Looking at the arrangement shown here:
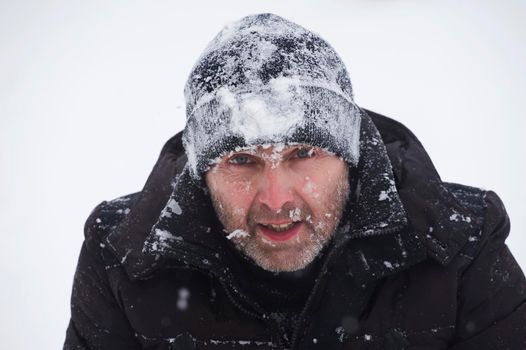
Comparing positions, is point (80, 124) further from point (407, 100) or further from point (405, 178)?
point (405, 178)

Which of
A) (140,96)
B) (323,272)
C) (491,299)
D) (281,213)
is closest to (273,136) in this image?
(281,213)

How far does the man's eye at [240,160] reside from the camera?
1.69 meters

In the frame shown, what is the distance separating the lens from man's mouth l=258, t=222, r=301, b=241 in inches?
67.5

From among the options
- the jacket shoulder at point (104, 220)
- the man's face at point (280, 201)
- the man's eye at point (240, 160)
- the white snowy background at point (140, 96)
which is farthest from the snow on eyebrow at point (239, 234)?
the white snowy background at point (140, 96)

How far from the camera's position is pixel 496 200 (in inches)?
71.7

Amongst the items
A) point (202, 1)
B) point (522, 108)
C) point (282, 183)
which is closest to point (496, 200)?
point (282, 183)

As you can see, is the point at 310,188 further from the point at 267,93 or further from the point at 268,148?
the point at 267,93

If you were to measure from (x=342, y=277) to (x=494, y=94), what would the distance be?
455 cm

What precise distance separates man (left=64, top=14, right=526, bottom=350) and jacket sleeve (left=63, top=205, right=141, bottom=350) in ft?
0.30

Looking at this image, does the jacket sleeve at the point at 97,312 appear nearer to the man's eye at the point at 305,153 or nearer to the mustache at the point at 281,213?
the mustache at the point at 281,213

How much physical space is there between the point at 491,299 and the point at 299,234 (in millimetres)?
779

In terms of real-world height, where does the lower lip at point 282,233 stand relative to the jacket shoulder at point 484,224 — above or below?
above

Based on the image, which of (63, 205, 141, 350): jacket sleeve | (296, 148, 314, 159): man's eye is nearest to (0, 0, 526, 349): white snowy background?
(63, 205, 141, 350): jacket sleeve

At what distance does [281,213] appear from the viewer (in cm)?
166
